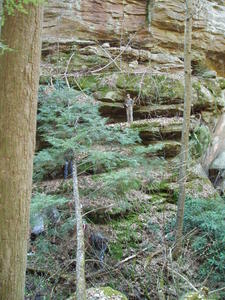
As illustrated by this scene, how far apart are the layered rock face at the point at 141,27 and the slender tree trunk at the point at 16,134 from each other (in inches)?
300

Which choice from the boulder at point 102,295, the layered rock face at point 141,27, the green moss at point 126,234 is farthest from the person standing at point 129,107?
the boulder at point 102,295

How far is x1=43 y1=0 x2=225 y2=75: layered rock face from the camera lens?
426 inches

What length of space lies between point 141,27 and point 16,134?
9.82 metres

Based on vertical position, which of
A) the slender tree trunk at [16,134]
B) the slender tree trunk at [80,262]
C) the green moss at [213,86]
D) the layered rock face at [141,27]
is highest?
the layered rock face at [141,27]

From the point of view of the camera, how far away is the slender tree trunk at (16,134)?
328cm

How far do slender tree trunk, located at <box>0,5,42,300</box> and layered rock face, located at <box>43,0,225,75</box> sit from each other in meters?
7.61

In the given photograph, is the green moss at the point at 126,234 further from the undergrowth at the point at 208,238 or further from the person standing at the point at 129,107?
the person standing at the point at 129,107

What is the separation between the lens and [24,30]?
10.8 ft

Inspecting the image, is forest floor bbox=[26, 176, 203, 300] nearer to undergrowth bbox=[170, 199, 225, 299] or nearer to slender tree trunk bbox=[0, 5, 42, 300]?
undergrowth bbox=[170, 199, 225, 299]

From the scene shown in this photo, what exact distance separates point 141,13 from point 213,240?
29.9 feet

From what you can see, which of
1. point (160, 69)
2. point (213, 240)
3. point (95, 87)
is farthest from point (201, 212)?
point (160, 69)

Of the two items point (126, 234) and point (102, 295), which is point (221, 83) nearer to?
point (126, 234)

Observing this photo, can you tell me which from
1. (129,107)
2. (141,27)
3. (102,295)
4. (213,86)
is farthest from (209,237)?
(141,27)

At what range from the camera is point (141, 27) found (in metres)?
11.7
